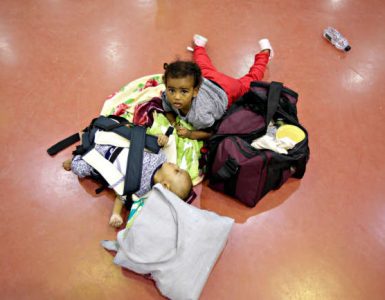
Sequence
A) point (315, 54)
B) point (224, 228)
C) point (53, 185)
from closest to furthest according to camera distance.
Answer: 1. point (224, 228)
2. point (53, 185)
3. point (315, 54)

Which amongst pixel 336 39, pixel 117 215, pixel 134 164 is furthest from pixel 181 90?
pixel 336 39

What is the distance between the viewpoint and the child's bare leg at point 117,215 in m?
1.36

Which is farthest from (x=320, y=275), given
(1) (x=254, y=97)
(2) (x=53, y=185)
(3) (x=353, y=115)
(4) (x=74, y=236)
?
(2) (x=53, y=185)

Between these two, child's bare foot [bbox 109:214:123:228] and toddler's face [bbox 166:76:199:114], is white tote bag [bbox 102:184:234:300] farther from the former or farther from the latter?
toddler's face [bbox 166:76:199:114]

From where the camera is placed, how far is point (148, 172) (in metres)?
1.39

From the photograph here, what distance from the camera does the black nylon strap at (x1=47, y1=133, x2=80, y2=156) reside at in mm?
1574

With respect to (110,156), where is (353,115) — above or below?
above

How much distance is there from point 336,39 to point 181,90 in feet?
4.65

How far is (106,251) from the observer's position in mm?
1345

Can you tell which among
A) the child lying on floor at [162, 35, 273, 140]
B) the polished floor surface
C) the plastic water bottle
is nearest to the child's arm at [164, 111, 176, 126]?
the child lying on floor at [162, 35, 273, 140]

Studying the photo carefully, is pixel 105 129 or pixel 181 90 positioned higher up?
pixel 181 90

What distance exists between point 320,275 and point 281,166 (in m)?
0.51

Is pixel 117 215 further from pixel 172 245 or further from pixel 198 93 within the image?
pixel 198 93

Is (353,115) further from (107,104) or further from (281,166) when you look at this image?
(107,104)
